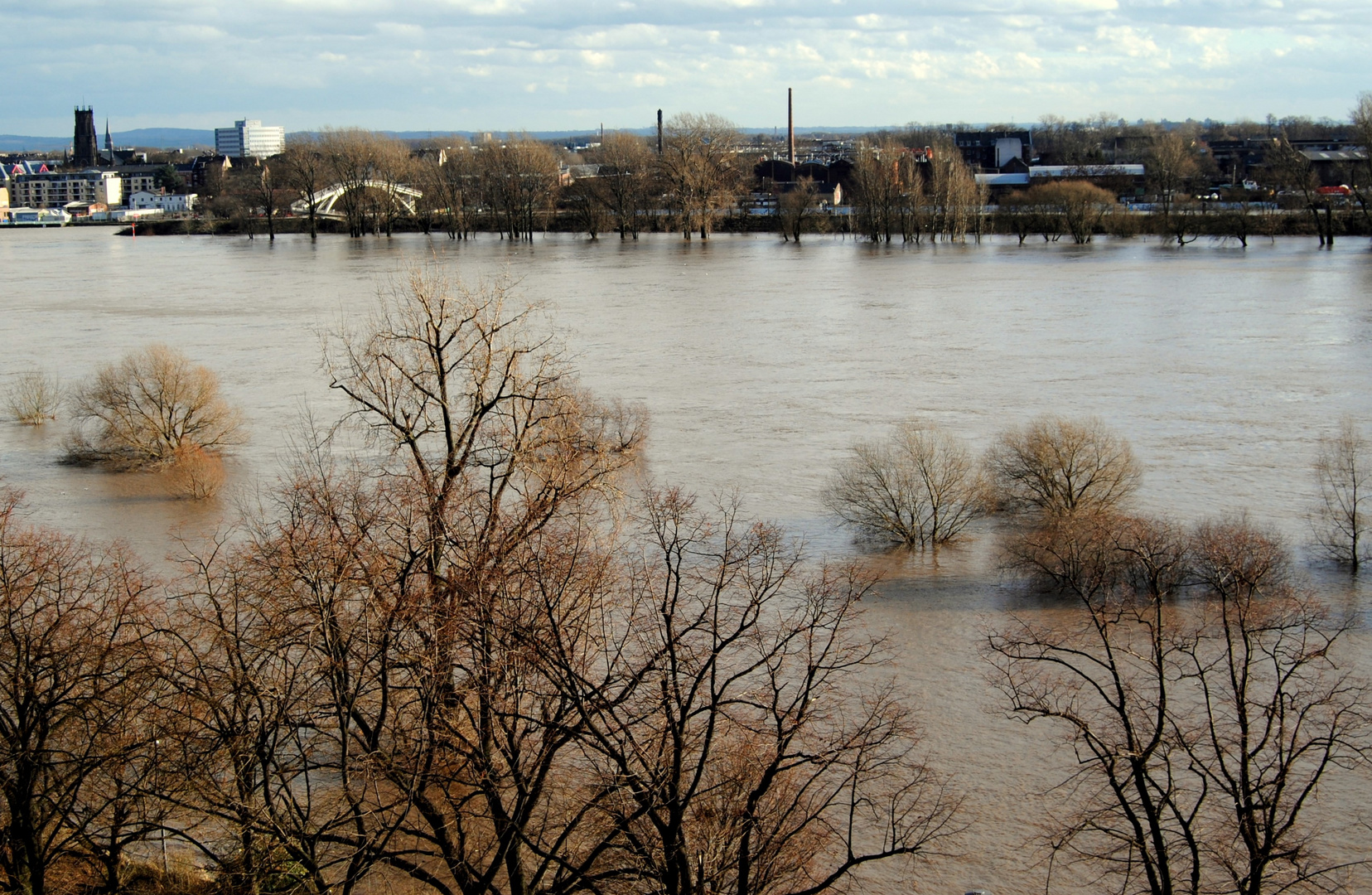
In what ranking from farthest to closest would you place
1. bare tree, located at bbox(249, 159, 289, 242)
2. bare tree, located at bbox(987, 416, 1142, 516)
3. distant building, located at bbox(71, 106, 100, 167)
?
distant building, located at bbox(71, 106, 100, 167)
bare tree, located at bbox(249, 159, 289, 242)
bare tree, located at bbox(987, 416, 1142, 516)

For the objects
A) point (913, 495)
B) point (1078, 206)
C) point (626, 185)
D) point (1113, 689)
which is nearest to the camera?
point (1113, 689)

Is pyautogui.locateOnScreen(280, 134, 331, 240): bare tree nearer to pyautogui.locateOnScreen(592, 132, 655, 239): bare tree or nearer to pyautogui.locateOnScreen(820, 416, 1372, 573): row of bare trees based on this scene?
pyautogui.locateOnScreen(592, 132, 655, 239): bare tree

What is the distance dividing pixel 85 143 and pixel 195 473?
461 ft

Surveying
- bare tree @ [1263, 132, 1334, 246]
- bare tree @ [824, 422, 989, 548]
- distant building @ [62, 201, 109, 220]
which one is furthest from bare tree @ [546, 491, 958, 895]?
distant building @ [62, 201, 109, 220]

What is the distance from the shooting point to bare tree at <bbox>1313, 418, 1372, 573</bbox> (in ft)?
42.3

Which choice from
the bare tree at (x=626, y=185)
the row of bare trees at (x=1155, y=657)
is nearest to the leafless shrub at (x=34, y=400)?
the row of bare trees at (x=1155, y=657)

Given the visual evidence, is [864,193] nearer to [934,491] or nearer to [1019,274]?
[1019,274]

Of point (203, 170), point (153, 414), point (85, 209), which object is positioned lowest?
point (153, 414)

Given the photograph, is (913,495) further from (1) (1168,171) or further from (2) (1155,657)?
(1) (1168,171)

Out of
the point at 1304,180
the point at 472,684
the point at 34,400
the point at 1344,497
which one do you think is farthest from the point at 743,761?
the point at 1304,180

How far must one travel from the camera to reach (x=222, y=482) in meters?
16.4

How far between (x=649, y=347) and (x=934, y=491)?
1231 cm

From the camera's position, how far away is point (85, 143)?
5502 inches

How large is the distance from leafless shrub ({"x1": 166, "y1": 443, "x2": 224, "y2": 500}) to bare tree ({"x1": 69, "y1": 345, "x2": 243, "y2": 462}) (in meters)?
0.27
